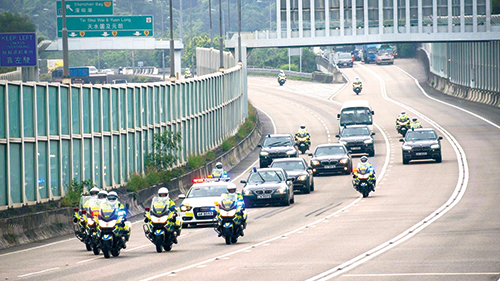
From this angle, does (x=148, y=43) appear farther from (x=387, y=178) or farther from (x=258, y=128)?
(x=387, y=178)

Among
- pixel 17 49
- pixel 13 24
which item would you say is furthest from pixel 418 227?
pixel 13 24

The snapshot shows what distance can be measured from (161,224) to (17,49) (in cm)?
2568

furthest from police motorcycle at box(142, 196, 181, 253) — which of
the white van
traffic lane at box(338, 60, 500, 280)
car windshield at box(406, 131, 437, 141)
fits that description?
the white van

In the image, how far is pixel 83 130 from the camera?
3288cm

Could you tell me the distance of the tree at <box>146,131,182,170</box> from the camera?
39344 millimetres

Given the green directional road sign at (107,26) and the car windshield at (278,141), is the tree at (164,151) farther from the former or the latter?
the green directional road sign at (107,26)

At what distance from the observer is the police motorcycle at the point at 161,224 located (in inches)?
856

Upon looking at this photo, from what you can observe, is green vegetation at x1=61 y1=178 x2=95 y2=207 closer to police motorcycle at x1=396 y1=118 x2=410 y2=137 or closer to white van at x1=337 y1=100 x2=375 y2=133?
white van at x1=337 y1=100 x2=375 y2=133

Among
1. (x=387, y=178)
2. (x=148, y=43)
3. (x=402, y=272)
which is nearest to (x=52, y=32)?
(x=148, y=43)

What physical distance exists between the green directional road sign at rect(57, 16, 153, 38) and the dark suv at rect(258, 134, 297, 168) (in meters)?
25.0

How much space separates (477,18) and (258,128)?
16.7 meters

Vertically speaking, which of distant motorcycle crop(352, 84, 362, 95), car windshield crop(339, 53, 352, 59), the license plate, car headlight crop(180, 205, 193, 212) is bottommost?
the license plate

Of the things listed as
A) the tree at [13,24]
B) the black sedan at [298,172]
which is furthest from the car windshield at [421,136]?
the tree at [13,24]

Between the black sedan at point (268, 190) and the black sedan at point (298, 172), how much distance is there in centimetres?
296
